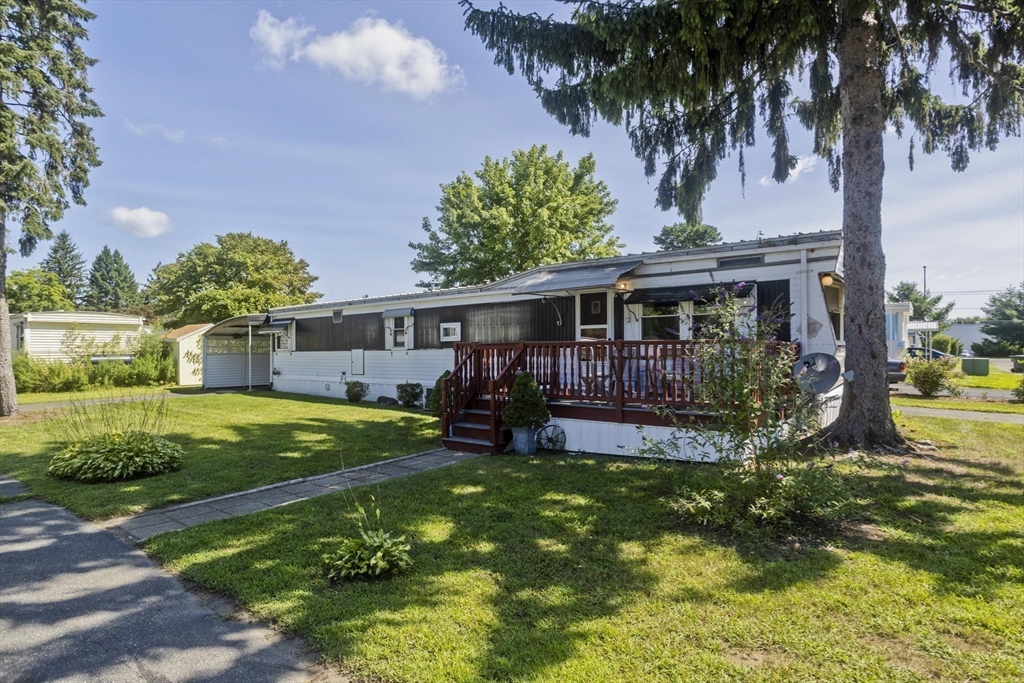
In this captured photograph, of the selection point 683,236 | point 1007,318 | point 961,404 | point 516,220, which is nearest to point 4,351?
point 516,220

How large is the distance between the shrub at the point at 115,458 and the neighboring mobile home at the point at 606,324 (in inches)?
160

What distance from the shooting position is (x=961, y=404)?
12398 millimetres

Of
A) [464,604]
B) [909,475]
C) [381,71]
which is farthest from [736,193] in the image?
[464,604]

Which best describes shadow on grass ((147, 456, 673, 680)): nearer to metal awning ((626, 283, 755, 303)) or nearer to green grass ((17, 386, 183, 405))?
metal awning ((626, 283, 755, 303))

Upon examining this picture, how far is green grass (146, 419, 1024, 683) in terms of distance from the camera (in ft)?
8.29

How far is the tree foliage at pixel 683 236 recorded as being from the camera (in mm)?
35844

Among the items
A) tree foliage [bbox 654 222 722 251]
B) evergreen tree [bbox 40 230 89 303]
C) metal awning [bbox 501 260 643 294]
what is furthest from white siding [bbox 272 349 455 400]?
evergreen tree [bbox 40 230 89 303]

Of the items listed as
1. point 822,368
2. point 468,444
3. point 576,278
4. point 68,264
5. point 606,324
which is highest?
point 68,264

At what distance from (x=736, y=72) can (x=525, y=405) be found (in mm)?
6265

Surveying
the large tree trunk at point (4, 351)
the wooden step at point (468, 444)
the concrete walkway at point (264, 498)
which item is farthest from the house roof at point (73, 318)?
the wooden step at point (468, 444)

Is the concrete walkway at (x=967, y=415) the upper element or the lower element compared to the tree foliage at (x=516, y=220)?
lower

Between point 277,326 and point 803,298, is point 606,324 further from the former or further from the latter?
point 277,326

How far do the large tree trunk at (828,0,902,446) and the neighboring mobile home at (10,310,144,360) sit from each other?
25210 mm

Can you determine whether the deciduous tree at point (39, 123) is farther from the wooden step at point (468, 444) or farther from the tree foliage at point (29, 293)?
the tree foliage at point (29, 293)
